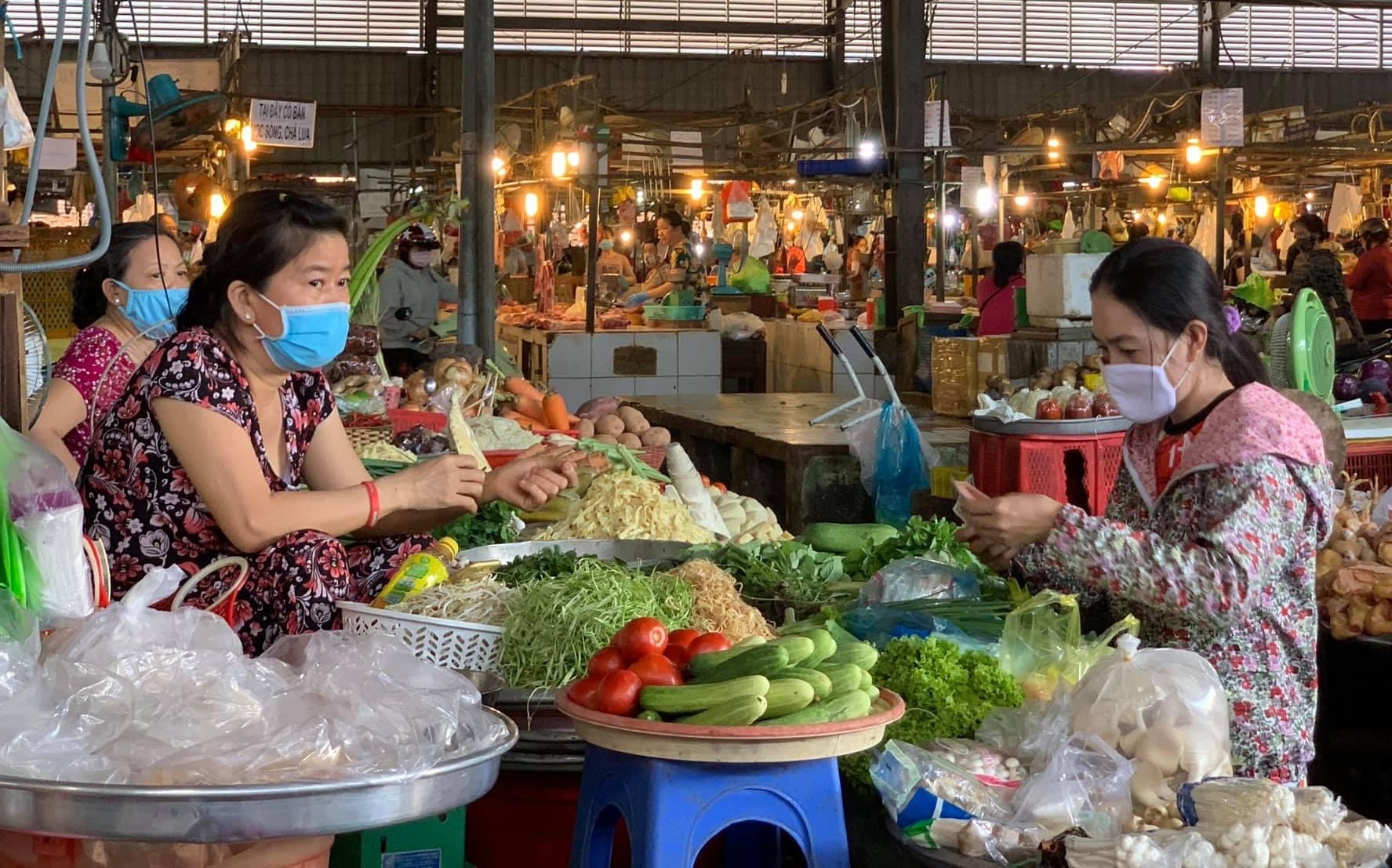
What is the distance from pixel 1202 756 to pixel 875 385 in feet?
31.7

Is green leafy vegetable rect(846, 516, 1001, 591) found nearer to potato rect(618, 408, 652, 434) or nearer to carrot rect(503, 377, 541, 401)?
potato rect(618, 408, 652, 434)

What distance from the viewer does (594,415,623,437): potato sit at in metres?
7.80

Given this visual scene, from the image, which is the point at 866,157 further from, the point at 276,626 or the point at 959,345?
the point at 276,626

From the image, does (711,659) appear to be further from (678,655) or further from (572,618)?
(572,618)

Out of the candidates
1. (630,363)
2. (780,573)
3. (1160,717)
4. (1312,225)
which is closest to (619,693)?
(1160,717)

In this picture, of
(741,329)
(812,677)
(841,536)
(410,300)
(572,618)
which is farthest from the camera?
(741,329)

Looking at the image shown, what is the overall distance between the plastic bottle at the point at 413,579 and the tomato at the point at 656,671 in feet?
3.75

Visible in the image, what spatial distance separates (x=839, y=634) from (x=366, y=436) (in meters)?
2.99

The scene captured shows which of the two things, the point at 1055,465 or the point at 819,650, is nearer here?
the point at 819,650

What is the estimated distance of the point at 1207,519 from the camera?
3.16 m

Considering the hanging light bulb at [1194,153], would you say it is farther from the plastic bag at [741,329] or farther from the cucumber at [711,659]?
the cucumber at [711,659]

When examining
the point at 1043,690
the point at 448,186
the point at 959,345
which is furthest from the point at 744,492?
the point at 448,186

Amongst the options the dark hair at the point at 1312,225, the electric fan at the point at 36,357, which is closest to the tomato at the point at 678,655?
the electric fan at the point at 36,357

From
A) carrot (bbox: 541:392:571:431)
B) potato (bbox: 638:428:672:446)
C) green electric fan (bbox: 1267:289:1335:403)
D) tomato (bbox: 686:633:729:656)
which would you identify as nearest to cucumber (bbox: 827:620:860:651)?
tomato (bbox: 686:633:729:656)
